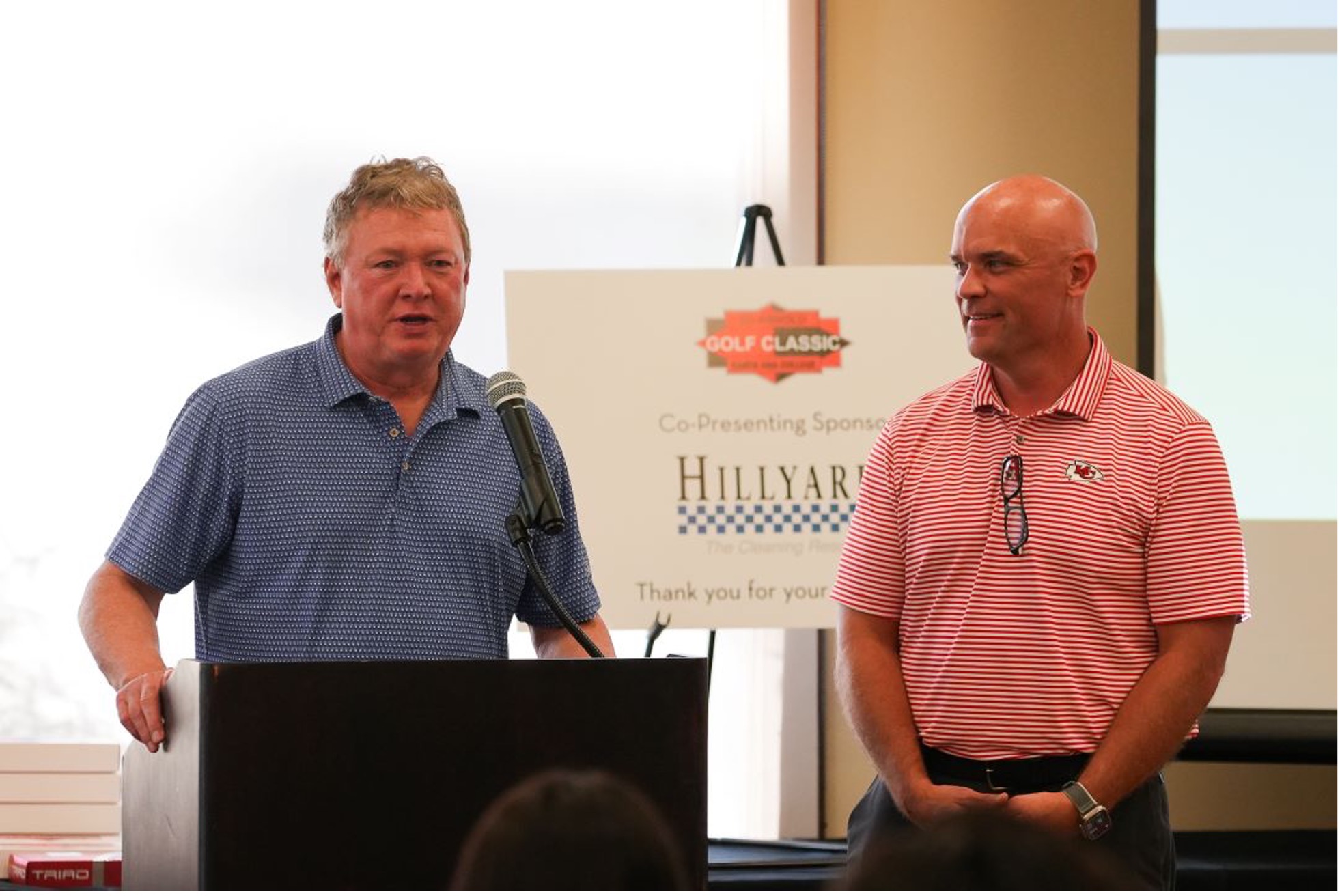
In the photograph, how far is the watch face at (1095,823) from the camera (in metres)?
2.17

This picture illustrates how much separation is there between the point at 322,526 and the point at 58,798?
879mm

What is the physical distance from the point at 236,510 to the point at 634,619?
5.95ft

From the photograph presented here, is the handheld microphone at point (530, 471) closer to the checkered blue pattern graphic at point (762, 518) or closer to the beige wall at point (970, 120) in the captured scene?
the checkered blue pattern graphic at point (762, 518)

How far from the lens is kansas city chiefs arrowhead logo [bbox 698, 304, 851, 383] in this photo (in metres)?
3.93

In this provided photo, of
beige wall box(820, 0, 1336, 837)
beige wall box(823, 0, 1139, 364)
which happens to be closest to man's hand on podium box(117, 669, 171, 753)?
beige wall box(820, 0, 1336, 837)

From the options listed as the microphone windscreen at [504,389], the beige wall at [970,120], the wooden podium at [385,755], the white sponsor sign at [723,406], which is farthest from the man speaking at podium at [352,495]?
the beige wall at [970,120]

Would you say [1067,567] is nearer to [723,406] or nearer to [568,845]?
[568,845]

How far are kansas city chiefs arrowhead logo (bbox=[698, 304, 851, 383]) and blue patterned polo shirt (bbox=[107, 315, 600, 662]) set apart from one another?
68.8 inches

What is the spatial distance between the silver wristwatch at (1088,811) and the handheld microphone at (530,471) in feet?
2.80

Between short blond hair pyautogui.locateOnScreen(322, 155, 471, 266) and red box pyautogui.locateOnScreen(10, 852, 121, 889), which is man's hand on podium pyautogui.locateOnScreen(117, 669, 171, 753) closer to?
short blond hair pyautogui.locateOnScreen(322, 155, 471, 266)

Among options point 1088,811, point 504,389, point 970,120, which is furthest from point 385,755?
point 970,120

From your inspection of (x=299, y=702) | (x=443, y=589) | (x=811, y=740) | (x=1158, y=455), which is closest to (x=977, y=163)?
(x=811, y=740)

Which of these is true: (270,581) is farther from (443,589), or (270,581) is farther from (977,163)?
(977,163)

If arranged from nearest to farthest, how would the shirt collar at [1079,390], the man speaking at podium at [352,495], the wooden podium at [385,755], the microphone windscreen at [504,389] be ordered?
the wooden podium at [385,755], the microphone windscreen at [504,389], the man speaking at podium at [352,495], the shirt collar at [1079,390]
